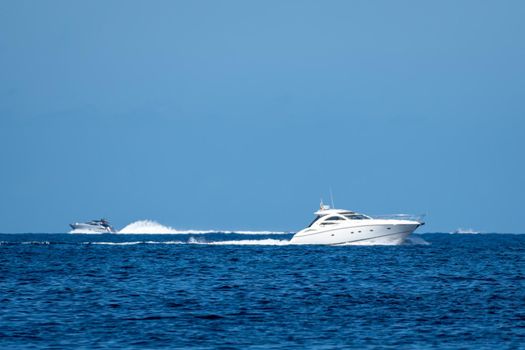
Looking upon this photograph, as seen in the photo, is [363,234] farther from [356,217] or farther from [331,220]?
[331,220]

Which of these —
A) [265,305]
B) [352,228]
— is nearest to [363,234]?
[352,228]

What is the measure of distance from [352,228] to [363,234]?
4.00 ft

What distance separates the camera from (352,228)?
3440 inches

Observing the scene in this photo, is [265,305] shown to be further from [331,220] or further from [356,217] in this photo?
[356,217]

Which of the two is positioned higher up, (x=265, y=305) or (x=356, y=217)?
(x=356, y=217)

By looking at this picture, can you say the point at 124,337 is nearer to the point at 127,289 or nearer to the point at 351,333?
the point at 351,333

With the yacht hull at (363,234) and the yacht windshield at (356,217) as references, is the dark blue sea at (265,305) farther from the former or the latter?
the yacht windshield at (356,217)

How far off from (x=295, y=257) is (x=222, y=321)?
40.3m

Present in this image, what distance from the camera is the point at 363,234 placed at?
8769cm

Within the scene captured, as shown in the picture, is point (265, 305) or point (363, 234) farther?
point (363, 234)

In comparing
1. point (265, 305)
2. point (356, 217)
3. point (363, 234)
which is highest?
point (356, 217)

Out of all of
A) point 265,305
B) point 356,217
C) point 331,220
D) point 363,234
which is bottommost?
point 265,305

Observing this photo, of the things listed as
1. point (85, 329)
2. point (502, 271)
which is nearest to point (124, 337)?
point (85, 329)

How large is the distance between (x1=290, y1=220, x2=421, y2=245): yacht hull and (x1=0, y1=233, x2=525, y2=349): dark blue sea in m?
16.4
